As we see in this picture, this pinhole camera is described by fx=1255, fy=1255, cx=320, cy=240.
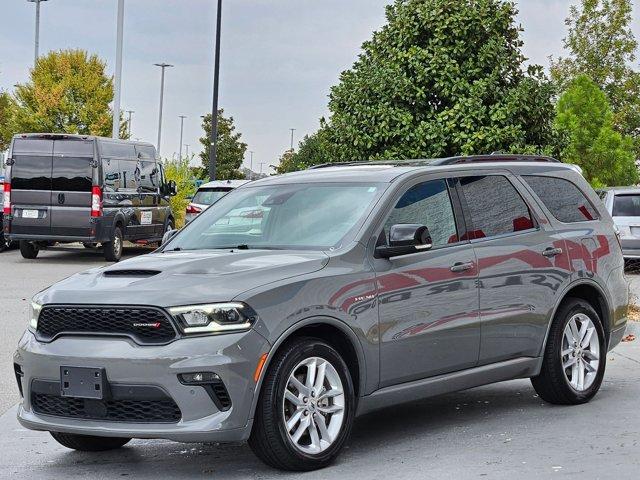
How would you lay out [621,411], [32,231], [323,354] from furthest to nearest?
[32,231] < [621,411] < [323,354]

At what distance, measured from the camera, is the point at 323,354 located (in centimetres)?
656

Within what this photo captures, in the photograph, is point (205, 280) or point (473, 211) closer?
point (205, 280)

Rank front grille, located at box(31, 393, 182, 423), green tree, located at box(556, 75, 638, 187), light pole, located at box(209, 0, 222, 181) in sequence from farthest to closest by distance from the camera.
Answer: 1. green tree, located at box(556, 75, 638, 187)
2. light pole, located at box(209, 0, 222, 181)
3. front grille, located at box(31, 393, 182, 423)

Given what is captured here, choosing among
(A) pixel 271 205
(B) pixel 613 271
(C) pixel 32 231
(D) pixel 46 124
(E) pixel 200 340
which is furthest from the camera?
(D) pixel 46 124

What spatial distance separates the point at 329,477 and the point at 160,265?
145 cm

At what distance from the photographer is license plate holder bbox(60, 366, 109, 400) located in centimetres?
616

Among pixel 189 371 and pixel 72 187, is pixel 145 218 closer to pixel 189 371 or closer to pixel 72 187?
pixel 72 187

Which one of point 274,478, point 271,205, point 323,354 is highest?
point 271,205

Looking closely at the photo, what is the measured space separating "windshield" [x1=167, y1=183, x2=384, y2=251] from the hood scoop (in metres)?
0.84

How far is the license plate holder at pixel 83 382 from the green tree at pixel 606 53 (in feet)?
180

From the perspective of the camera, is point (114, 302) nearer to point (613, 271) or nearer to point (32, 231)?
point (613, 271)

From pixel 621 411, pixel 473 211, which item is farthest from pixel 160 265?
pixel 621 411

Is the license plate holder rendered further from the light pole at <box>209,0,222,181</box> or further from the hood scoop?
the light pole at <box>209,0,222,181</box>

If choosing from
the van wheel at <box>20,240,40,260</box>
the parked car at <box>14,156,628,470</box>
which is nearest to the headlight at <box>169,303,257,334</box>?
the parked car at <box>14,156,628,470</box>
